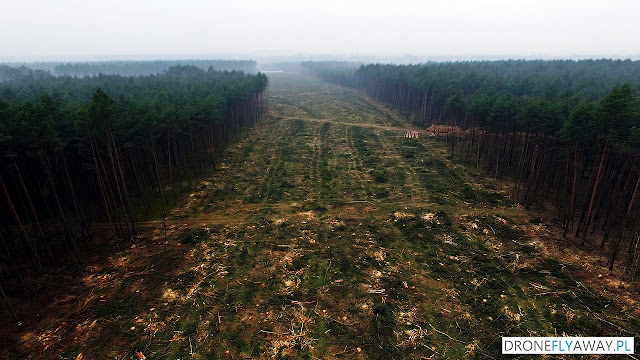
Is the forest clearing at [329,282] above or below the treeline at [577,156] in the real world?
below

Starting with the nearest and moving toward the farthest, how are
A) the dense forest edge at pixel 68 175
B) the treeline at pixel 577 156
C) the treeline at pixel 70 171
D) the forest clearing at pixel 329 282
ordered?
the forest clearing at pixel 329 282 < the dense forest edge at pixel 68 175 < the treeline at pixel 70 171 < the treeline at pixel 577 156

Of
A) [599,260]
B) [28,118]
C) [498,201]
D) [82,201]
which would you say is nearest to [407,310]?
[599,260]

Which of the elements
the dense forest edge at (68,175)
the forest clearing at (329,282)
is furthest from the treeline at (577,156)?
the dense forest edge at (68,175)

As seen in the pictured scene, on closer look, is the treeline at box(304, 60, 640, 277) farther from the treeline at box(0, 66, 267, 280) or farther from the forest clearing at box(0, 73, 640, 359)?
the treeline at box(0, 66, 267, 280)

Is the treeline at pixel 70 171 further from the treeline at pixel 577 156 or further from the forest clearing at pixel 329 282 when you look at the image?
the treeline at pixel 577 156

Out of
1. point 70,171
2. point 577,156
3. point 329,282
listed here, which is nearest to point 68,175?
point 70,171

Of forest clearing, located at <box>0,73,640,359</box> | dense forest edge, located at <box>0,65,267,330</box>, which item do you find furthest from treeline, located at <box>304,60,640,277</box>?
dense forest edge, located at <box>0,65,267,330</box>

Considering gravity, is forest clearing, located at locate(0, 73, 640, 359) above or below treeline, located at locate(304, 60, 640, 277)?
below

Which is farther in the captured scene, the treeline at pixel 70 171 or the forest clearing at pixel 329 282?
the treeline at pixel 70 171

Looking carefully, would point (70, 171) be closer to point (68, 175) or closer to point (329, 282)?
point (68, 175)
